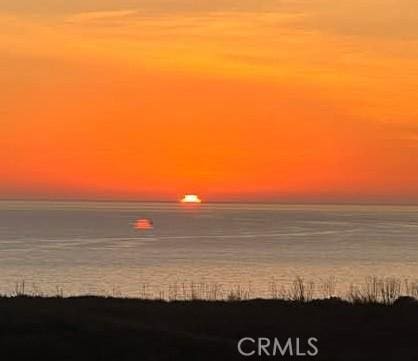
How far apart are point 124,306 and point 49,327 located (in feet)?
14.9

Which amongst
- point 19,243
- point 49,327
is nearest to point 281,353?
point 49,327

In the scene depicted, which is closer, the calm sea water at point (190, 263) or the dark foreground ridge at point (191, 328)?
the dark foreground ridge at point (191, 328)

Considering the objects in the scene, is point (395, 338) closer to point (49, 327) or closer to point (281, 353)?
point (281, 353)

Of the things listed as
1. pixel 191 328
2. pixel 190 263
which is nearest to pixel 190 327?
pixel 191 328

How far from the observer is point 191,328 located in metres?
18.8

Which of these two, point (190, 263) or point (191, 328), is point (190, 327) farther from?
point (190, 263)

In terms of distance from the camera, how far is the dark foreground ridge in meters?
15.8

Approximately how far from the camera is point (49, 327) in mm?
17281

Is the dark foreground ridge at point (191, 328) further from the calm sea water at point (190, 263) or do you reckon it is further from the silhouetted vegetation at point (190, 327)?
the calm sea water at point (190, 263)

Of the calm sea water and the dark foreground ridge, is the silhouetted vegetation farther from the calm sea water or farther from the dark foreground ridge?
the calm sea water

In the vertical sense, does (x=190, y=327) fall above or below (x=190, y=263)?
below

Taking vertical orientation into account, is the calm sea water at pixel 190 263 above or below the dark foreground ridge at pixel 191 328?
above

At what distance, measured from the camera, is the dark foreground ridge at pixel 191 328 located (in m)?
15.8

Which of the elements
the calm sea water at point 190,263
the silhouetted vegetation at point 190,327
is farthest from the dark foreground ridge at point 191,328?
the calm sea water at point 190,263
